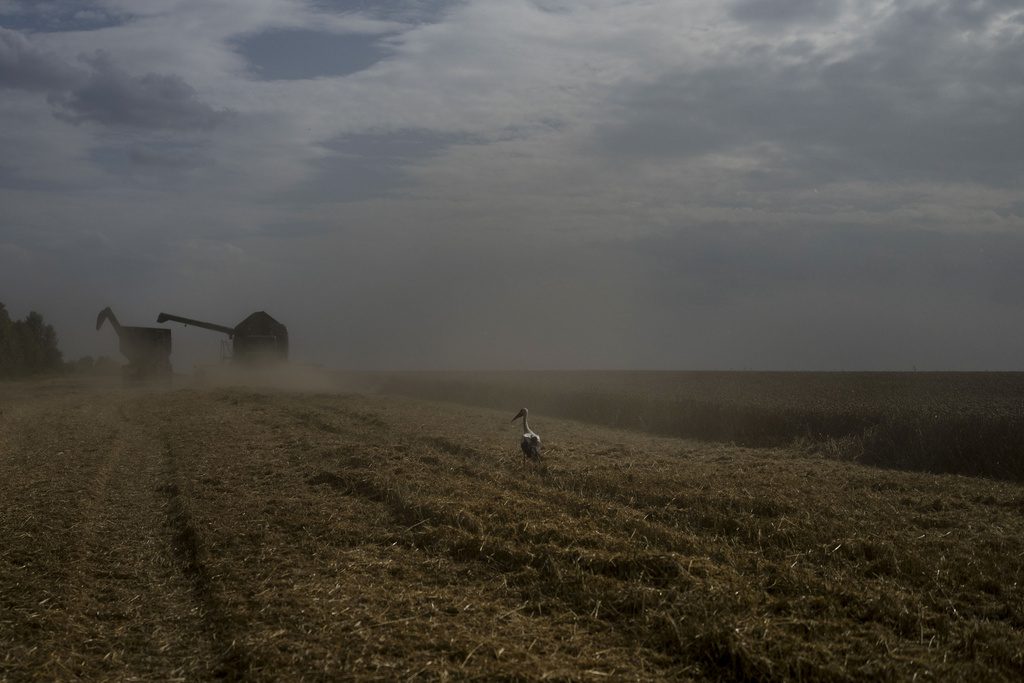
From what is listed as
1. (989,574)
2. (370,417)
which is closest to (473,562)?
(989,574)

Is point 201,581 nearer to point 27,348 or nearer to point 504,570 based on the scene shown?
point 504,570

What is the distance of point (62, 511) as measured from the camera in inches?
414

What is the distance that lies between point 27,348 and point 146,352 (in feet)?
63.3

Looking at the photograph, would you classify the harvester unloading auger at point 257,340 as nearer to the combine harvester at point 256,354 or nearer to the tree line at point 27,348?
the combine harvester at point 256,354

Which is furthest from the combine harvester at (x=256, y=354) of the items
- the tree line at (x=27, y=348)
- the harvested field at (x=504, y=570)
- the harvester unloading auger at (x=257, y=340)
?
the harvested field at (x=504, y=570)

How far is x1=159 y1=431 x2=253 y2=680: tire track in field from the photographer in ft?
19.3

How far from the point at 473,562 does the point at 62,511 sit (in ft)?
18.3

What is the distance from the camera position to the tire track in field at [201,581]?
587 cm

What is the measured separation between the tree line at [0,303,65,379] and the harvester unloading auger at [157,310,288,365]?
16.4 m

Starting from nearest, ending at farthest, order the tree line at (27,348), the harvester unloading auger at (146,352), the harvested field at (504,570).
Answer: the harvested field at (504,570) → the harvester unloading auger at (146,352) → the tree line at (27,348)

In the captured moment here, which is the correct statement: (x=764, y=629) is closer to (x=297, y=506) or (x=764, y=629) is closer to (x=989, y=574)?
(x=989, y=574)

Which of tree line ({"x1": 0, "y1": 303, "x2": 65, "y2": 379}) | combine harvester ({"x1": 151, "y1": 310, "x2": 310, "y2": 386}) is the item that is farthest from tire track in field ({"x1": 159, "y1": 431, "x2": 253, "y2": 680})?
tree line ({"x1": 0, "y1": 303, "x2": 65, "y2": 379})

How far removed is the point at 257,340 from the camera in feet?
141

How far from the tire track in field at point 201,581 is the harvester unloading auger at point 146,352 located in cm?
3164
